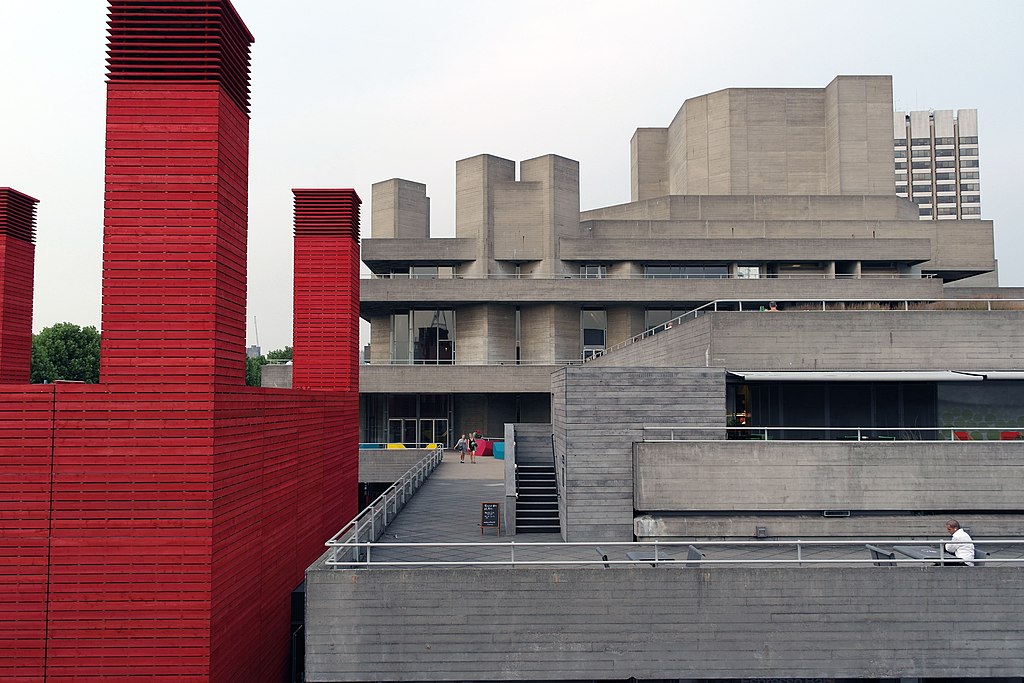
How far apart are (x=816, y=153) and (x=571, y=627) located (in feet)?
170

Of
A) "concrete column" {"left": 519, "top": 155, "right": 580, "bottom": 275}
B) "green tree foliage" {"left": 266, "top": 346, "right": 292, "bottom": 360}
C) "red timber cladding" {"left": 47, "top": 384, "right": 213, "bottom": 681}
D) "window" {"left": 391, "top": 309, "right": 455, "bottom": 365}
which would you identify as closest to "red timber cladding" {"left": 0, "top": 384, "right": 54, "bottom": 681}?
"red timber cladding" {"left": 47, "top": 384, "right": 213, "bottom": 681}

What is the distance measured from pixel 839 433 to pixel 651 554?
7890mm

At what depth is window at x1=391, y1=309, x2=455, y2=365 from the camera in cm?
4972

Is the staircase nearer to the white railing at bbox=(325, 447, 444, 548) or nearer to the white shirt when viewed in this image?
the white railing at bbox=(325, 447, 444, 548)

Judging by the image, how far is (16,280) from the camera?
20234mm

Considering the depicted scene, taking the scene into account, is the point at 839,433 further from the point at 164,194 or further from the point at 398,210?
the point at 398,210

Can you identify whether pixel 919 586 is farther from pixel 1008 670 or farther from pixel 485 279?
pixel 485 279

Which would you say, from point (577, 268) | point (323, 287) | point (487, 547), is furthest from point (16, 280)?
point (577, 268)

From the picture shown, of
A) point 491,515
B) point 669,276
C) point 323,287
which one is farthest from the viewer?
point 669,276

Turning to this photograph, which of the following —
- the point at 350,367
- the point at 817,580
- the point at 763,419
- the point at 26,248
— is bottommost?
the point at 817,580

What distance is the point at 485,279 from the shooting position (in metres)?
46.7

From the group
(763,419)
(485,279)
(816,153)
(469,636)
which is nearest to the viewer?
(469,636)

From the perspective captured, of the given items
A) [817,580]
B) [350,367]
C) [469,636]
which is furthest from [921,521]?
[350,367]

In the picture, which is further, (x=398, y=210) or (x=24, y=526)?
(x=398, y=210)
